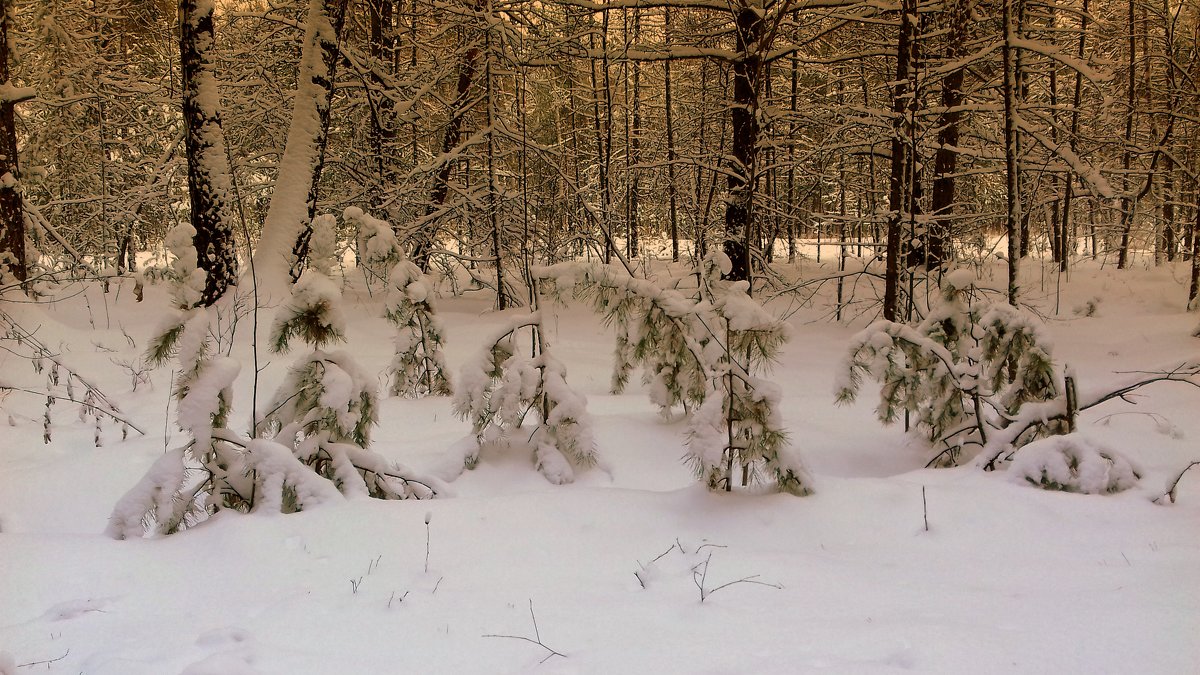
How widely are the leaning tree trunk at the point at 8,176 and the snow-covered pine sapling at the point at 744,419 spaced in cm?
1071

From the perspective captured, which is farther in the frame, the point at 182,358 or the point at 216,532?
the point at 182,358

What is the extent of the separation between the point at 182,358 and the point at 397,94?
8581 mm

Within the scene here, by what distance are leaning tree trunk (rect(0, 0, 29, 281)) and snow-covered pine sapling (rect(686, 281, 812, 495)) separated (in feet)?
35.1

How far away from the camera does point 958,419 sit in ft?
15.8

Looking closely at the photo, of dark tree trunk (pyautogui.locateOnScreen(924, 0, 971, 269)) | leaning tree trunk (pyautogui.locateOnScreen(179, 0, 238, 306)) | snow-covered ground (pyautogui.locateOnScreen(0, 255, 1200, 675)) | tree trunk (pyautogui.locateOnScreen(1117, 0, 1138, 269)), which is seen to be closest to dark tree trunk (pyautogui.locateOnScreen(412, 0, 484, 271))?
leaning tree trunk (pyautogui.locateOnScreen(179, 0, 238, 306))

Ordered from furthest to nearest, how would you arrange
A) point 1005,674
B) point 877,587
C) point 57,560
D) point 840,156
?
1. point 840,156
2. point 57,560
3. point 877,587
4. point 1005,674

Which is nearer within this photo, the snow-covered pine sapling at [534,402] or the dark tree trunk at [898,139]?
the snow-covered pine sapling at [534,402]

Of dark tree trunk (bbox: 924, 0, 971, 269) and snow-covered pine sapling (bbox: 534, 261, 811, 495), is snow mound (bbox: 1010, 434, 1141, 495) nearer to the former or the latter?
snow-covered pine sapling (bbox: 534, 261, 811, 495)

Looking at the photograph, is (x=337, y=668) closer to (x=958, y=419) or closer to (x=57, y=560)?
(x=57, y=560)

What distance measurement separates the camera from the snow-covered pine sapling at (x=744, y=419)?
3.50 metres

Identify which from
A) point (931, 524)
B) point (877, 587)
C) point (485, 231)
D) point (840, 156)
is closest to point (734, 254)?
point (840, 156)

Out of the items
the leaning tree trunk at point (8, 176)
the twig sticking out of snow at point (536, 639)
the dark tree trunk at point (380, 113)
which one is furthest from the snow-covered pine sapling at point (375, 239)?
the leaning tree trunk at point (8, 176)

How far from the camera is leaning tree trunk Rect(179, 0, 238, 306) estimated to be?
711cm

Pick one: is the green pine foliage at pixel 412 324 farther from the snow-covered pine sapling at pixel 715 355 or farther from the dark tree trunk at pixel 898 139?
the dark tree trunk at pixel 898 139
